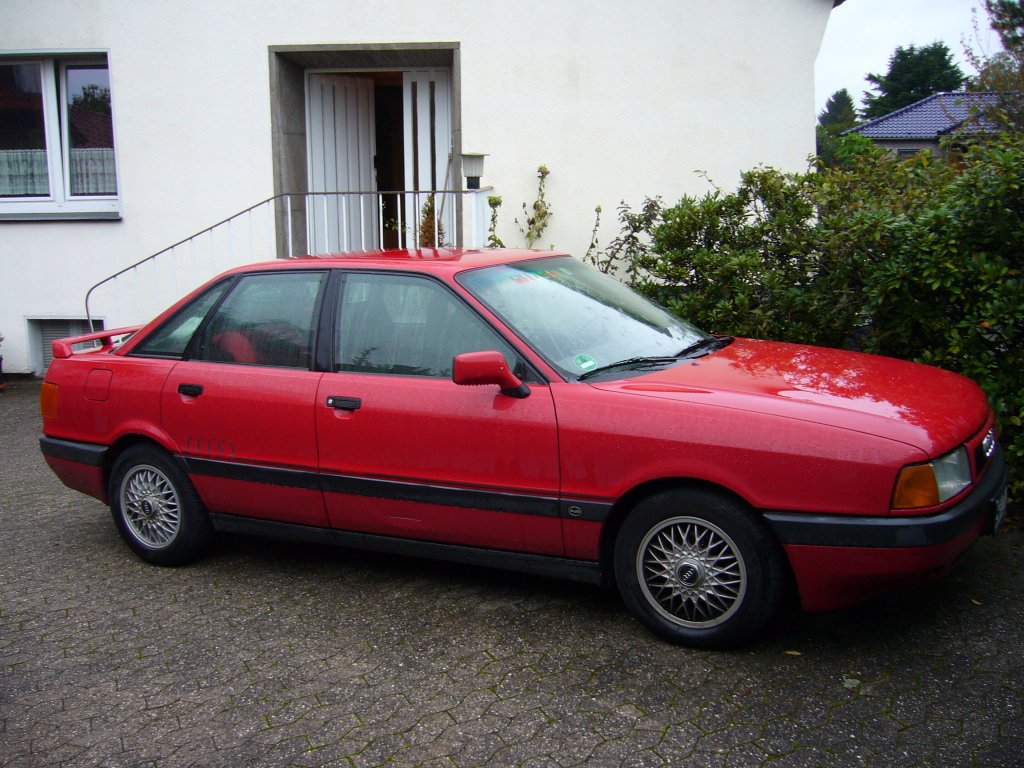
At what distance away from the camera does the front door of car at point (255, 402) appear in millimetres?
4750

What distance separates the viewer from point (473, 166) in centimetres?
962

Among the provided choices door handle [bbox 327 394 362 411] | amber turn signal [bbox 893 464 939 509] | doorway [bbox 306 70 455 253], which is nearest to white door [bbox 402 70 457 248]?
doorway [bbox 306 70 455 253]

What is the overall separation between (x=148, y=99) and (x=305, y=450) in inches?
279

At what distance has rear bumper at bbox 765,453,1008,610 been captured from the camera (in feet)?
11.8

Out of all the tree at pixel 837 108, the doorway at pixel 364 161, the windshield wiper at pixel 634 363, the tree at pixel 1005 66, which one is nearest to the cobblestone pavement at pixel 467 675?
the windshield wiper at pixel 634 363

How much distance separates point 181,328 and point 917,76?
67.1m

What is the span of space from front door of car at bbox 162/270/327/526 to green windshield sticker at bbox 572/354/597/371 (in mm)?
1254

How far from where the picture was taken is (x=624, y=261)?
9391mm

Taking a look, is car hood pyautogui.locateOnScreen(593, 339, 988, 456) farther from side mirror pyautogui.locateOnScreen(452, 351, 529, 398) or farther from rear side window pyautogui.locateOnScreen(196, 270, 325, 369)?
rear side window pyautogui.locateOnScreen(196, 270, 325, 369)

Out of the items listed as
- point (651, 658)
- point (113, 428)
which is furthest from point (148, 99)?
point (651, 658)

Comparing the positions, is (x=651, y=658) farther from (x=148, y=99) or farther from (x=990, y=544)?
(x=148, y=99)

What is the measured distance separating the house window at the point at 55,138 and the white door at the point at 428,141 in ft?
10.5

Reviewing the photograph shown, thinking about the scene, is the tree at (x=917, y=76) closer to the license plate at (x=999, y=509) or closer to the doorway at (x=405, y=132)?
the doorway at (x=405, y=132)

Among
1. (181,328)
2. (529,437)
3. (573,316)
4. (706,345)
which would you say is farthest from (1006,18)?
(529,437)
